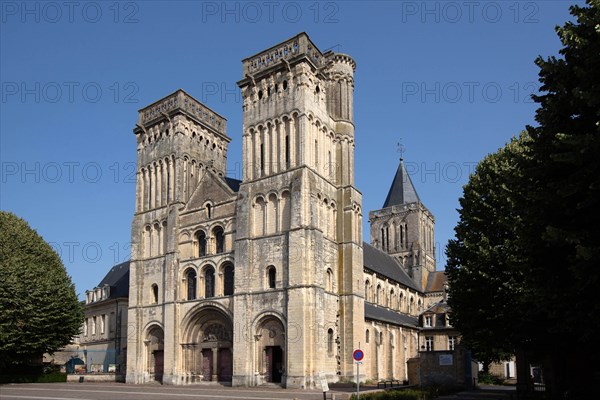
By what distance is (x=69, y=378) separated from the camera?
46.0 metres

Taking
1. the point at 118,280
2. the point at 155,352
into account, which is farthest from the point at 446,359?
the point at 118,280

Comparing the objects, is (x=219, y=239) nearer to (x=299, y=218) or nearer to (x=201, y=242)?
(x=201, y=242)

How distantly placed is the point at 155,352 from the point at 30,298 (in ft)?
31.7

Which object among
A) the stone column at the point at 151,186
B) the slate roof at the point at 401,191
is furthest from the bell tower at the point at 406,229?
the stone column at the point at 151,186

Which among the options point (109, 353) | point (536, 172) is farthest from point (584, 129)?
point (109, 353)

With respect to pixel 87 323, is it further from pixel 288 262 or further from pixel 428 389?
pixel 428 389

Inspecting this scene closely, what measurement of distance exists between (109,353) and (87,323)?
24.3 feet

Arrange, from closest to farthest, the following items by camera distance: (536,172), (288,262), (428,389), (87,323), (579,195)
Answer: (579,195) < (536,172) < (428,389) < (288,262) < (87,323)

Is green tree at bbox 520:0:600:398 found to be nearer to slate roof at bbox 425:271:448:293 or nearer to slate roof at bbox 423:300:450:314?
slate roof at bbox 423:300:450:314

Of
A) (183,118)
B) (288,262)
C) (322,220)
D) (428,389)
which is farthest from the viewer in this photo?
(183,118)

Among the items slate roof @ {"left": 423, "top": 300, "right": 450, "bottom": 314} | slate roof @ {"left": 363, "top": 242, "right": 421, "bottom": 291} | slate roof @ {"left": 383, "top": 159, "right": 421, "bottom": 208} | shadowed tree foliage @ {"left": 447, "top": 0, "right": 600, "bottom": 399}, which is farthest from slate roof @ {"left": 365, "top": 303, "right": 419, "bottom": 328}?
shadowed tree foliage @ {"left": 447, "top": 0, "right": 600, "bottom": 399}

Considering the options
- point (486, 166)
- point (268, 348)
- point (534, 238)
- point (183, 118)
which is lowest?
point (268, 348)

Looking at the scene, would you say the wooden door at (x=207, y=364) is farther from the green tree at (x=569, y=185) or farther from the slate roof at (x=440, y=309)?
the green tree at (x=569, y=185)

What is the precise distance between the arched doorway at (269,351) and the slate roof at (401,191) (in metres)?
39.6
